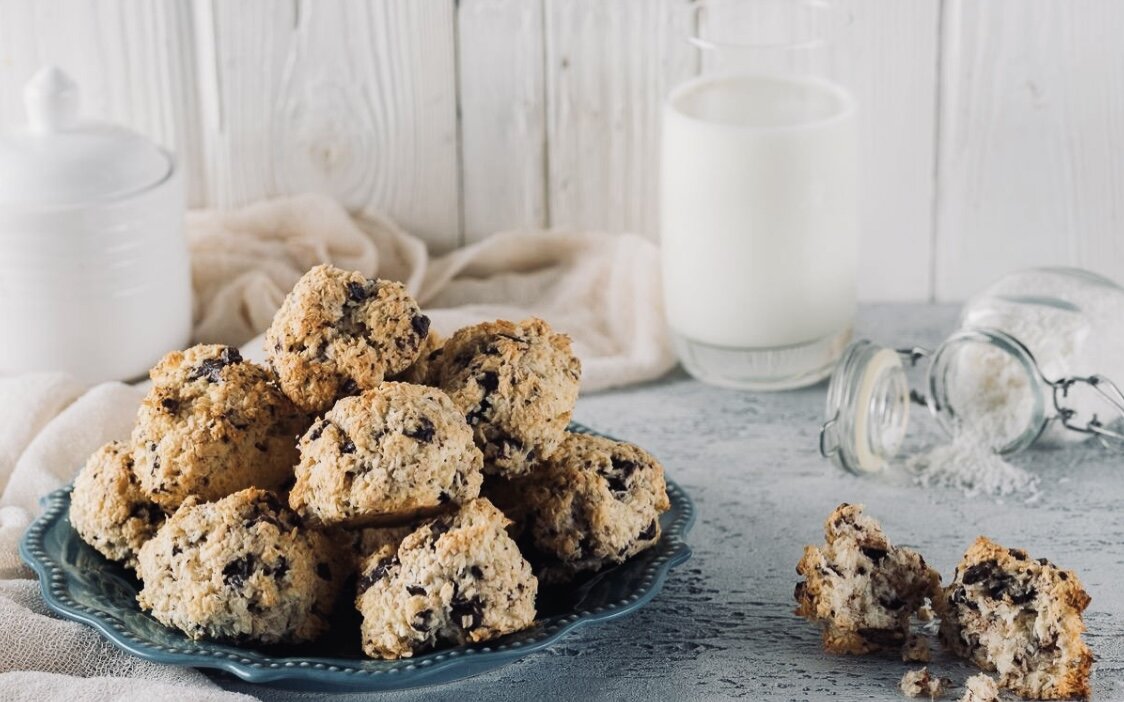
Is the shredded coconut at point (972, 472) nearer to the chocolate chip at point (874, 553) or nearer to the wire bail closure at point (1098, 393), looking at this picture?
the wire bail closure at point (1098, 393)

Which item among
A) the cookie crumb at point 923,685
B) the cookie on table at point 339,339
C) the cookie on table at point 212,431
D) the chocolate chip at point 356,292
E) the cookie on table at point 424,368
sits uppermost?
the chocolate chip at point 356,292

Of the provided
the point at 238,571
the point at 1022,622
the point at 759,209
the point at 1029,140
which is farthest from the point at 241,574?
the point at 1029,140

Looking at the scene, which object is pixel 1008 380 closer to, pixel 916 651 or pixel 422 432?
pixel 916 651

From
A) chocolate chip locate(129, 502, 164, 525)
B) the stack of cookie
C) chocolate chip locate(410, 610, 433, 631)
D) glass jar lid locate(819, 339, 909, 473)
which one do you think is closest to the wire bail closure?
glass jar lid locate(819, 339, 909, 473)

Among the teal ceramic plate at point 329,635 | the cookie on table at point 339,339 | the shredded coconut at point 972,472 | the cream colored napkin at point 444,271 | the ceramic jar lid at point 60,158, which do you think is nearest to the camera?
the teal ceramic plate at point 329,635

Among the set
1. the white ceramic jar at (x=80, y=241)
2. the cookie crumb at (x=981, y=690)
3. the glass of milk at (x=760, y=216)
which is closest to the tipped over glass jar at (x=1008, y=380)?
the glass of milk at (x=760, y=216)

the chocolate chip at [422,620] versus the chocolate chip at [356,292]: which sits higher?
the chocolate chip at [356,292]
